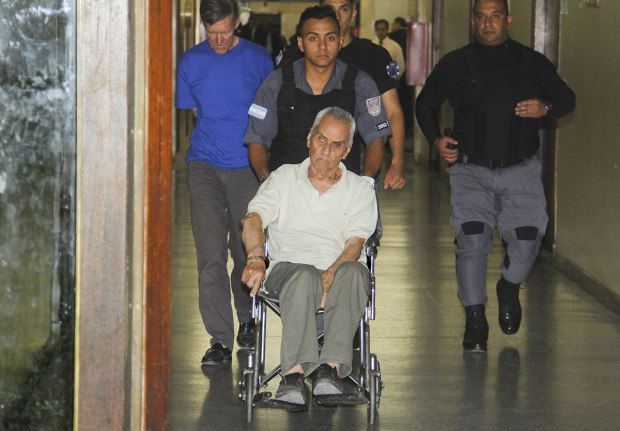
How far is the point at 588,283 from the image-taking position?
646cm

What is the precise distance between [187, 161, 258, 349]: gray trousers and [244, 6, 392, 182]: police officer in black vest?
0.31 meters

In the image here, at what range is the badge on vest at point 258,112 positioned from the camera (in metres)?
4.66

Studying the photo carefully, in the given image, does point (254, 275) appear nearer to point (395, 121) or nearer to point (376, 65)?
point (395, 121)

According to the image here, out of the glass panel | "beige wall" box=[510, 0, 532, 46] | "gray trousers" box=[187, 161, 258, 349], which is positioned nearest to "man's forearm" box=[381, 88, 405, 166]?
"gray trousers" box=[187, 161, 258, 349]

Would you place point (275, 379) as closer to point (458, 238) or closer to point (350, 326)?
point (350, 326)

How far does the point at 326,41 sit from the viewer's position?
15.0 feet

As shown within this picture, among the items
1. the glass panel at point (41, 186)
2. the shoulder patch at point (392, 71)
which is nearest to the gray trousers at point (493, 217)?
the shoulder patch at point (392, 71)

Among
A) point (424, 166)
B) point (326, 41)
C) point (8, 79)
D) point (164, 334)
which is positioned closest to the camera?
point (8, 79)

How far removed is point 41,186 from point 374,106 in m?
2.19

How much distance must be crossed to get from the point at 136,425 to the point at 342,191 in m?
1.66

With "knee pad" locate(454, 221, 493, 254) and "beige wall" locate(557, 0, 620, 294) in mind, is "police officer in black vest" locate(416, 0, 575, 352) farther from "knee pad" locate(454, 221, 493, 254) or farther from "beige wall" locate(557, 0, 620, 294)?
"beige wall" locate(557, 0, 620, 294)

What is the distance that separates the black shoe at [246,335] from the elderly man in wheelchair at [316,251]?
966 millimetres

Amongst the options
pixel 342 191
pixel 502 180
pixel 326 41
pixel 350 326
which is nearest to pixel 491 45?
pixel 502 180

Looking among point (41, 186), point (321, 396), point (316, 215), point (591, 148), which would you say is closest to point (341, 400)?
point (321, 396)
